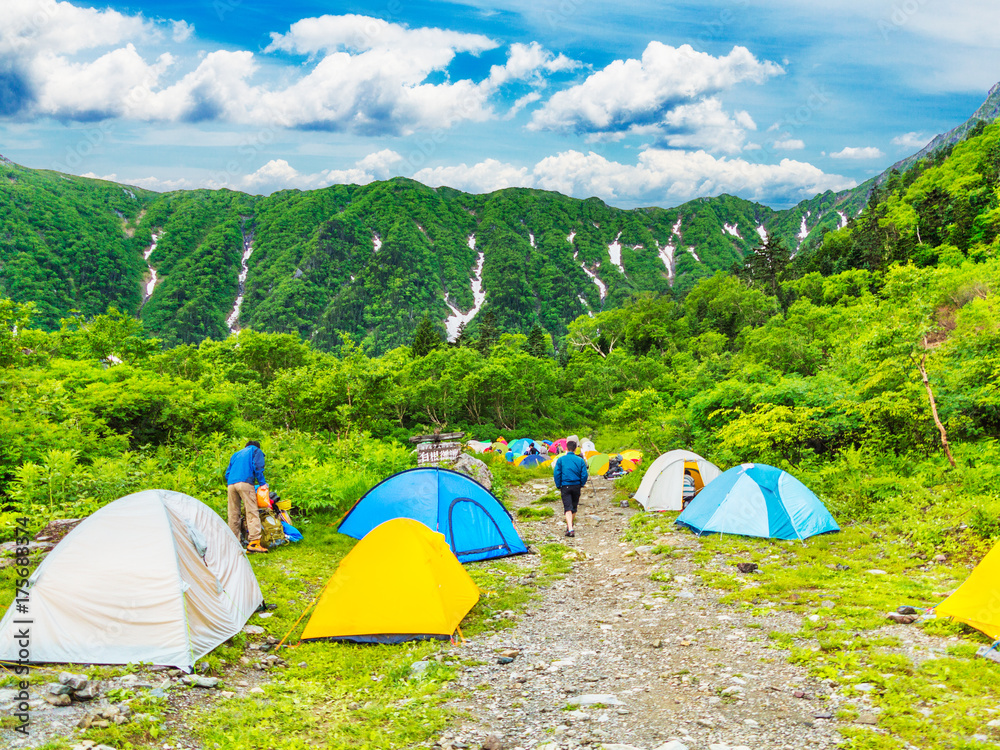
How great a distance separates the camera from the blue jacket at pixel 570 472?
43.4 ft

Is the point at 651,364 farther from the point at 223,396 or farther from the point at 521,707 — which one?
the point at 521,707

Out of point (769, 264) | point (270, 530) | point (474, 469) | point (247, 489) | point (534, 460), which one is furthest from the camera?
point (769, 264)

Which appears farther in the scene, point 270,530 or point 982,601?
point 270,530

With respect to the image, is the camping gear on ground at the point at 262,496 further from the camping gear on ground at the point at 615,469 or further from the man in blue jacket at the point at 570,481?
the camping gear on ground at the point at 615,469

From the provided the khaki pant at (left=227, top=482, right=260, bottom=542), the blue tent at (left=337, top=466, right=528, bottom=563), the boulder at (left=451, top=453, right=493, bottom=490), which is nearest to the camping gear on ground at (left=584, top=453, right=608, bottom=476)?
the boulder at (left=451, top=453, right=493, bottom=490)

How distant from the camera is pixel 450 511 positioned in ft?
36.0

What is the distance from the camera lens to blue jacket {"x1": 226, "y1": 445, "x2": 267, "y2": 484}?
10.3 metres

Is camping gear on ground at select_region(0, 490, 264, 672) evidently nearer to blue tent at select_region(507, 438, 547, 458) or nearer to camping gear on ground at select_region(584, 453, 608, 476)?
camping gear on ground at select_region(584, 453, 608, 476)

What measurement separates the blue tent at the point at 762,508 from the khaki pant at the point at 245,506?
8.80 metres

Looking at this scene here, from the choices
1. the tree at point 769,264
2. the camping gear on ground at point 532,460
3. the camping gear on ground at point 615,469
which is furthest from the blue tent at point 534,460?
the tree at point 769,264

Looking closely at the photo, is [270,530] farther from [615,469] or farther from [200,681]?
[615,469]

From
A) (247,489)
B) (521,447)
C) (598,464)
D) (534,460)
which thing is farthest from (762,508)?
(521,447)

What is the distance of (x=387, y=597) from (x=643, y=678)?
3.13m

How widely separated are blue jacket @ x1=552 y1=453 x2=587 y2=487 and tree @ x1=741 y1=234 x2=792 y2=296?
239ft
